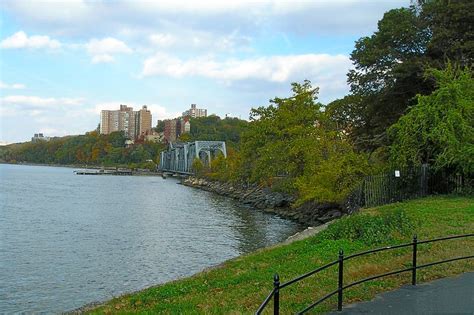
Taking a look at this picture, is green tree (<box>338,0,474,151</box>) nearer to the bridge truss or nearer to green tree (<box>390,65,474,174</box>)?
green tree (<box>390,65,474,174</box>)

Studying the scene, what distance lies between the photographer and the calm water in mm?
17395

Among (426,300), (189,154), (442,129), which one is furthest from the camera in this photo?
(189,154)

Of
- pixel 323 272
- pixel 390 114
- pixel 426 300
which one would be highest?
pixel 390 114

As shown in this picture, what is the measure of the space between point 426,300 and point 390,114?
3438 centimetres

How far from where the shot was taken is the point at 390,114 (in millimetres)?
40875

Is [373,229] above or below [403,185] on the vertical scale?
below

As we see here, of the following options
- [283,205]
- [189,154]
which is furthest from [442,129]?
[189,154]

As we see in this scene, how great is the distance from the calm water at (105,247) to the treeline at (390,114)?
16.2 feet

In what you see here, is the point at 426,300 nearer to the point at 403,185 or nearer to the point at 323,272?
the point at 323,272

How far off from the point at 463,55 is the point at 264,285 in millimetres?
Result: 29220

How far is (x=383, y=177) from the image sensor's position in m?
27.6

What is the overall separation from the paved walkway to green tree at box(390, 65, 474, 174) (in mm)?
16930

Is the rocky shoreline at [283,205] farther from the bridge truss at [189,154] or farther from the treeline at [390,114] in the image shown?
the bridge truss at [189,154]

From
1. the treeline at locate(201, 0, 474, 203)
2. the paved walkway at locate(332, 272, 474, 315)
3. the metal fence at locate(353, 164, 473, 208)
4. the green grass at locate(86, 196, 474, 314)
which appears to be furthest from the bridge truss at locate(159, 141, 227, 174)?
the paved walkway at locate(332, 272, 474, 315)
